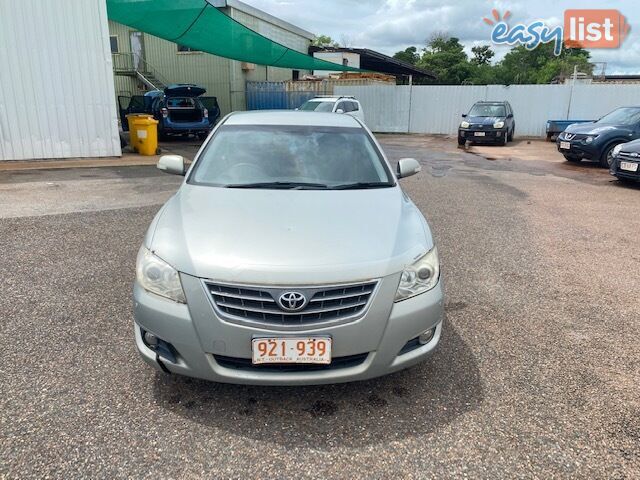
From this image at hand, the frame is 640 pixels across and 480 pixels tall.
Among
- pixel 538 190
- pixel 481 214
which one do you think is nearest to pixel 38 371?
pixel 481 214

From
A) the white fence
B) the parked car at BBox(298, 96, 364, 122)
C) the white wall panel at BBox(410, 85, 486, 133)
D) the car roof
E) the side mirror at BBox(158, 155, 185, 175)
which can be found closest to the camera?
the side mirror at BBox(158, 155, 185, 175)

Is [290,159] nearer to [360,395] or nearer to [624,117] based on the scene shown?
[360,395]

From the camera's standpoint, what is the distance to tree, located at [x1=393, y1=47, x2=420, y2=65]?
63625 millimetres

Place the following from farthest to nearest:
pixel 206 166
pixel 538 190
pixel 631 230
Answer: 1. pixel 538 190
2. pixel 631 230
3. pixel 206 166

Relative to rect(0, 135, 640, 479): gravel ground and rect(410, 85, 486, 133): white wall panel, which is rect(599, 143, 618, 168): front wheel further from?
rect(410, 85, 486, 133): white wall panel

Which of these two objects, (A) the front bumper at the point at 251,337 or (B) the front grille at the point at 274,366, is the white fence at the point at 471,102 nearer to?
(A) the front bumper at the point at 251,337

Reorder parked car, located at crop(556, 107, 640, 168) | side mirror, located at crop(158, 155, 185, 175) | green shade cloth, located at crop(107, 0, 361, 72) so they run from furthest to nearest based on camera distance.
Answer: parked car, located at crop(556, 107, 640, 168)
green shade cloth, located at crop(107, 0, 361, 72)
side mirror, located at crop(158, 155, 185, 175)

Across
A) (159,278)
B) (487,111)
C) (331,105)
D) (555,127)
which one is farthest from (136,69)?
(159,278)

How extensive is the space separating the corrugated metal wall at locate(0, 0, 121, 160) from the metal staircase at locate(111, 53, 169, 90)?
12538 millimetres

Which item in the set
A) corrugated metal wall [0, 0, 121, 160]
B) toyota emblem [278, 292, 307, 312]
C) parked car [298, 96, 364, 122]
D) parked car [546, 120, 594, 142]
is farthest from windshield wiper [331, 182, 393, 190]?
parked car [546, 120, 594, 142]

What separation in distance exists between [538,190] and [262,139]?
23.9 ft

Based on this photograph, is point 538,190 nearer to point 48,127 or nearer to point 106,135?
point 106,135

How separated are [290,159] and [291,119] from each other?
653 millimetres

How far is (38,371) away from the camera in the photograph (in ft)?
9.41
